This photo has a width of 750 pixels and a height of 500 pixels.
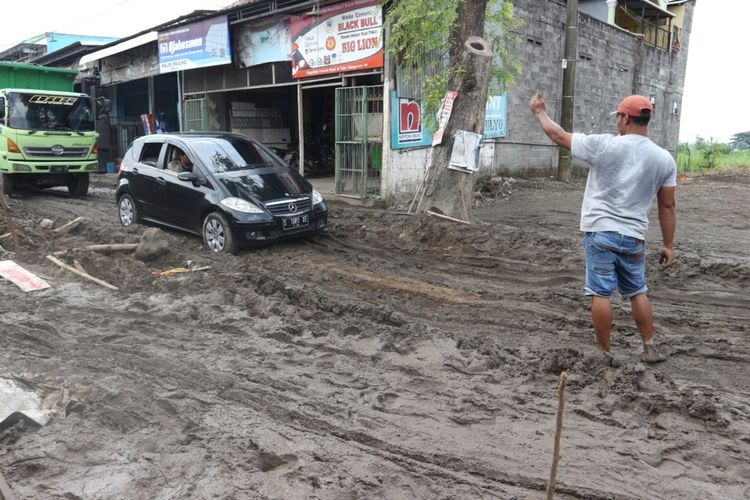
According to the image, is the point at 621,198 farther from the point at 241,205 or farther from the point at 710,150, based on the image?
the point at 710,150

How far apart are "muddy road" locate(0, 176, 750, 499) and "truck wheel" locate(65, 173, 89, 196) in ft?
24.7

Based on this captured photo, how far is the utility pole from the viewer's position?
15711 millimetres

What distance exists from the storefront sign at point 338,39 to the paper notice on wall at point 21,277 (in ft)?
27.0

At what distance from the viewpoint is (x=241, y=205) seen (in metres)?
8.28

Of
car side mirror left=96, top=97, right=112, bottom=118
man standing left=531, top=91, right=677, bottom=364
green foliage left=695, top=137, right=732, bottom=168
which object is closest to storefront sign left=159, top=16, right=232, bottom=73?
car side mirror left=96, top=97, right=112, bottom=118

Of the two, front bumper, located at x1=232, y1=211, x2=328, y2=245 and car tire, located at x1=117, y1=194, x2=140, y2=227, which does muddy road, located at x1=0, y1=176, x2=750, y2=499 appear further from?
car tire, located at x1=117, y1=194, x2=140, y2=227

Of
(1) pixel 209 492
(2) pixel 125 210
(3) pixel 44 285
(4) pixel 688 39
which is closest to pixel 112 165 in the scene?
(2) pixel 125 210

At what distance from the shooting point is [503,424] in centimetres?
372

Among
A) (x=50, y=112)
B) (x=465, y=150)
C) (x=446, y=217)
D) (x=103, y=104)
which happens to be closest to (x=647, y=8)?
(x=465, y=150)

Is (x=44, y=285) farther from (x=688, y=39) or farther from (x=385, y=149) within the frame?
(x=688, y=39)

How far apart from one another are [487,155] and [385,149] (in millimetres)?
4163

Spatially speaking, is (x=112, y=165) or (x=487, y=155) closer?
(x=487, y=155)

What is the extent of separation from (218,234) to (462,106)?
4.38 metres

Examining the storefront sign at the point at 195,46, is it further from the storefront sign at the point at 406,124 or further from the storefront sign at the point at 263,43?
the storefront sign at the point at 406,124
